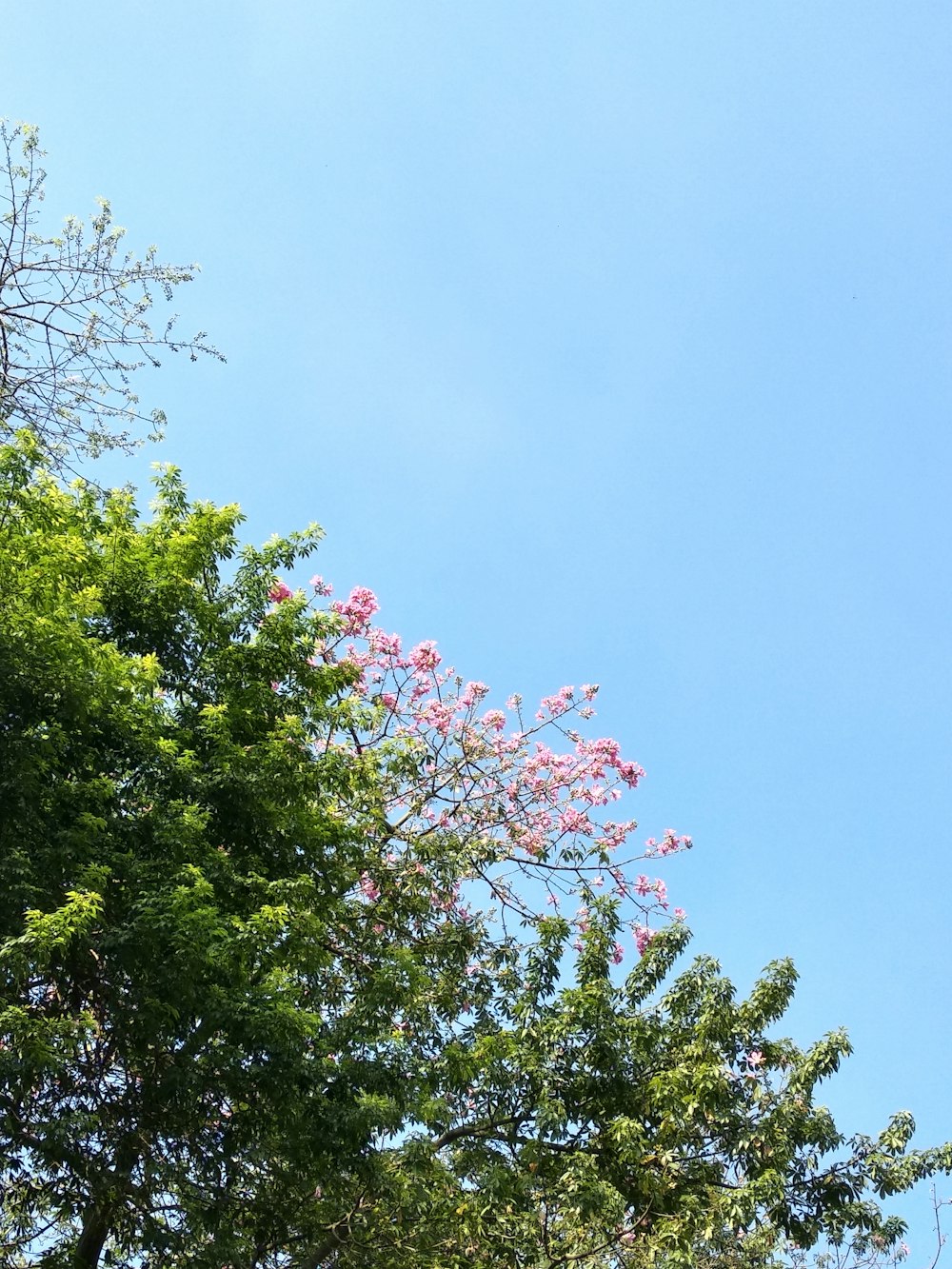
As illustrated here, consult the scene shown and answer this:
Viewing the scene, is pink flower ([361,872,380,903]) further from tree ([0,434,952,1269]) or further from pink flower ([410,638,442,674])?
pink flower ([410,638,442,674])

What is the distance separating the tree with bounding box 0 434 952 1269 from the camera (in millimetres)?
7500

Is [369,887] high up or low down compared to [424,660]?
down

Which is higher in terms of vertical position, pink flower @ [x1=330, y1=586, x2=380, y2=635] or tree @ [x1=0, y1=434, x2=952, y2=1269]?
pink flower @ [x1=330, y1=586, x2=380, y2=635]

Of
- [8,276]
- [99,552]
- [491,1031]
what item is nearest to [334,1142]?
[491,1031]

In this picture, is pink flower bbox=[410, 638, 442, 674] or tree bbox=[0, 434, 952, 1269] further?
pink flower bbox=[410, 638, 442, 674]

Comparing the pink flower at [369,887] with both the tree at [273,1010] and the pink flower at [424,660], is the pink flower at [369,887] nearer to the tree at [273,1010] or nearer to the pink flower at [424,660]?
the tree at [273,1010]

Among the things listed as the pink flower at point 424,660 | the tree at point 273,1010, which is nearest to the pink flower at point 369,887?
the tree at point 273,1010

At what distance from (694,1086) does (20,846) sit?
218 inches

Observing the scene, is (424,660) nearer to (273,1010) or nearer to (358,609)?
(358,609)

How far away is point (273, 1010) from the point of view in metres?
7.42

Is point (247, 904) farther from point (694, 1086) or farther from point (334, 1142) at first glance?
point (694, 1086)

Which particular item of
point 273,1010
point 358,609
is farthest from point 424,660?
point 273,1010

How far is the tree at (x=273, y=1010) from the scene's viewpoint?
7500mm

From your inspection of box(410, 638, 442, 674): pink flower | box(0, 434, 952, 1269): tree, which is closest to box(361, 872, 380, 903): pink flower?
box(0, 434, 952, 1269): tree
